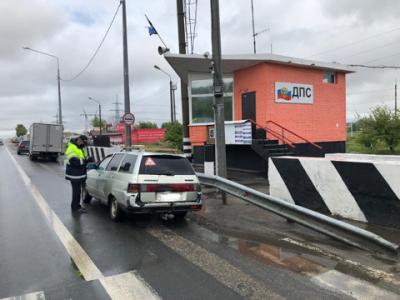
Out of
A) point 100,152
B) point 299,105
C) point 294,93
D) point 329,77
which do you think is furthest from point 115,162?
point 329,77

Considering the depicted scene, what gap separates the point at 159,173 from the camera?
7.64 meters

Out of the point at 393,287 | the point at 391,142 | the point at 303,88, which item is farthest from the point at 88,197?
the point at 391,142

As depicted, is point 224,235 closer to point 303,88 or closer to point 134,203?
point 134,203

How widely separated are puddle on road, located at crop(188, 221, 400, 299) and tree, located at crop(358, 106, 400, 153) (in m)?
23.5

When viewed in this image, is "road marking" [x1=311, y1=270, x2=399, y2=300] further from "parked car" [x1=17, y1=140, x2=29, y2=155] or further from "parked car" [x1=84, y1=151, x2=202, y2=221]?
"parked car" [x1=17, y1=140, x2=29, y2=155]

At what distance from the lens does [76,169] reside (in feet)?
31.2

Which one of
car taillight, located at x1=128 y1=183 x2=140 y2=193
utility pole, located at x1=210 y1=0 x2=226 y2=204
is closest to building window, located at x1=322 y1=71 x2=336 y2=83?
utility pole, located at x1=210 y1=0 x2=226 y2=204

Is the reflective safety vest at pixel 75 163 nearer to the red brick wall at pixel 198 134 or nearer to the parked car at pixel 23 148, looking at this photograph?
the red brick wall at pixel 198 134

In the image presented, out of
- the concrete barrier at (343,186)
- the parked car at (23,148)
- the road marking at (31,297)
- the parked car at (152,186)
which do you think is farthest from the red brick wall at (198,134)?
the parked car at (23,148)

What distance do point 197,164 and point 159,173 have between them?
41.8 feet

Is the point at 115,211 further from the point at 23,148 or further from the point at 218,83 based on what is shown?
the point at 23,148

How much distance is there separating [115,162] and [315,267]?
16.8 feet

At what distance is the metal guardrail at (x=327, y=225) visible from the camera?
5578 mm

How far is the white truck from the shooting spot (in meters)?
31.7
